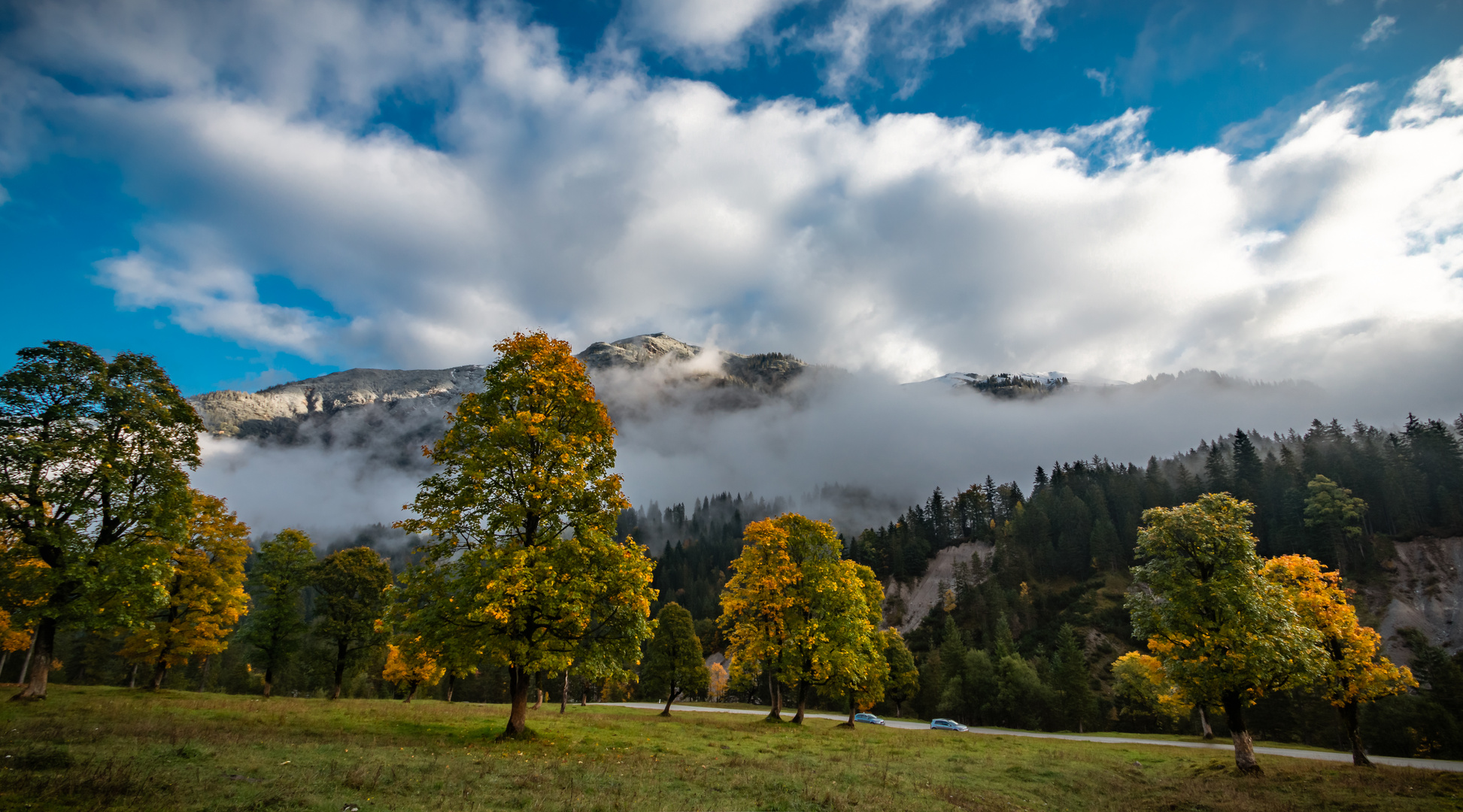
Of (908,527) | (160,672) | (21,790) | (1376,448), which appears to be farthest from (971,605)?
(21,790)

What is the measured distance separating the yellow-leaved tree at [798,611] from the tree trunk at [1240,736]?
19725mm

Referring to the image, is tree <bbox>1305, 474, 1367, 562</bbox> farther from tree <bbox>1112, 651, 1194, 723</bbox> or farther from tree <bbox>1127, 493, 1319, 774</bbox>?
tree <bbox>1127, 493, 1319, 774</bbox>

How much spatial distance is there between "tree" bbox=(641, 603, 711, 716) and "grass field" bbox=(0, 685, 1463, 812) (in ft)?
83.2

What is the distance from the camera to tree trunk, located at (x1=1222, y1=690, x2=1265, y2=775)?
85.8 ft

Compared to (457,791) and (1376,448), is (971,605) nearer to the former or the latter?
(1376,448)

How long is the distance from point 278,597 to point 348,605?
5.66 metres

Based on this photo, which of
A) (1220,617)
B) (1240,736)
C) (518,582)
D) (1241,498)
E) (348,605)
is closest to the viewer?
(518,582)

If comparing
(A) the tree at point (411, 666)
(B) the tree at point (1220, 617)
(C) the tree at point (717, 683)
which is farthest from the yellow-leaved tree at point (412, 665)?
(C) the tree at point (717, 683)

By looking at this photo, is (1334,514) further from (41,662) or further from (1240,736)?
(41,662)

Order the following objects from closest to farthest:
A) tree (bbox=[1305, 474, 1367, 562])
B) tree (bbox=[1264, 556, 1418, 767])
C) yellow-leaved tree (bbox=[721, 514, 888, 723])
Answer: tree (bbox=[1264, 556, 1418, 767]), yellow-leaved tree (bbox=[721, 514, 888, 723]), tree (bbox=[1305, 474, 1367, 562])

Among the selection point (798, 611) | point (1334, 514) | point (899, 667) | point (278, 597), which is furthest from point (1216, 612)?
point (1334, 514)

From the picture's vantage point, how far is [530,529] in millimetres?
23812

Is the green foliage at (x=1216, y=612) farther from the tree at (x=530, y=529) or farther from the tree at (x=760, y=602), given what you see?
the tree at (x=530, y=529)

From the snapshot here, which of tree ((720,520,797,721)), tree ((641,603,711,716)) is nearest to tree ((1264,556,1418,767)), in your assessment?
tree ((720,520,797,721))
